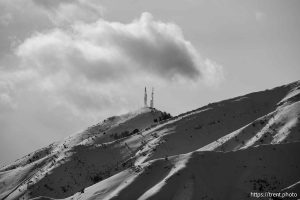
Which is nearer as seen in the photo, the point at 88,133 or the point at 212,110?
the point at 212,110

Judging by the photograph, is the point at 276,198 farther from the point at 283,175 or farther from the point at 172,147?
the point at 172,147

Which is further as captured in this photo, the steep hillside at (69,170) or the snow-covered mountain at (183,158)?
the steep hillside at (69,170)

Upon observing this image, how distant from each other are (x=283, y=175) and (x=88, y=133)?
45.7m

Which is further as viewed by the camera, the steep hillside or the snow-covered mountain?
the steep hillside

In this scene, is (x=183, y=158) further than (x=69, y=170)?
No

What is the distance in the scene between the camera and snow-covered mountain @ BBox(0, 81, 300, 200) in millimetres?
35406

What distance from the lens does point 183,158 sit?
128 ft

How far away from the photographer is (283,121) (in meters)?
50.2

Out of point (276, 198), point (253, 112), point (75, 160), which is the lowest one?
point (276, 198)

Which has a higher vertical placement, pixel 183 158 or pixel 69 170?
pixel 183 158

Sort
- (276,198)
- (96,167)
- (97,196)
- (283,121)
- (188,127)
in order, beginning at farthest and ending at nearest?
1. (188,127)
2. (96,167)
3. (283,121)
4. (97,196)
5. (276,198)

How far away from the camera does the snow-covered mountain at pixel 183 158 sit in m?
35.4

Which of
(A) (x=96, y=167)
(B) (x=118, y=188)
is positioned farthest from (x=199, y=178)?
(A) (x=96, y=167)

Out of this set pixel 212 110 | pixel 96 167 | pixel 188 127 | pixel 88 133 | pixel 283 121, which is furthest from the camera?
pixel 88 133
